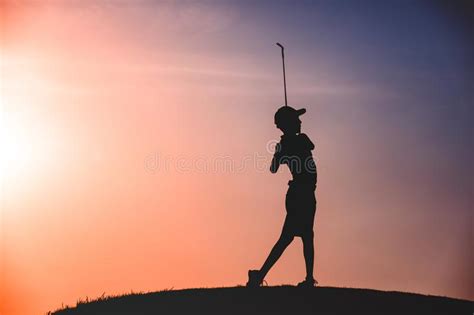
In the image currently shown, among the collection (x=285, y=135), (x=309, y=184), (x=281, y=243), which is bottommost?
(x=281, y=243)

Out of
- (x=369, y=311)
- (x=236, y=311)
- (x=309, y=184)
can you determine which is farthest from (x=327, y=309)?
(x=309, y=184)

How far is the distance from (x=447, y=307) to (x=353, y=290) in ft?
5.58

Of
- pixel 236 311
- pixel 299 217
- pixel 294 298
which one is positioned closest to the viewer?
pixel 236 311

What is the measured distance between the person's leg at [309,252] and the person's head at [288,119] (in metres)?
1.85

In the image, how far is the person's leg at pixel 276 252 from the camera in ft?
A: 43.2

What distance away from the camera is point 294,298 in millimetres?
12172

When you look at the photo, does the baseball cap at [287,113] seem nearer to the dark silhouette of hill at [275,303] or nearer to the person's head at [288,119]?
the person's head at [288,119]

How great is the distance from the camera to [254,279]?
13234mm

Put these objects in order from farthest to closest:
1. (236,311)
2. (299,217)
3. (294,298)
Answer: (299,217)
(294,298)
(236,311)

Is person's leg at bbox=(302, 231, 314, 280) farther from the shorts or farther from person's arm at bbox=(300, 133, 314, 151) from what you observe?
person's arm at bbox=(300, 133, 314, 151)

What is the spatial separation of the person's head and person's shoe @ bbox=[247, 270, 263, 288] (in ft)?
8.29

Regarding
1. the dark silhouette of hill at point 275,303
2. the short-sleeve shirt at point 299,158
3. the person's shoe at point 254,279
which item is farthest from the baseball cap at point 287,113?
the dark silhouette of hill at point 275,303

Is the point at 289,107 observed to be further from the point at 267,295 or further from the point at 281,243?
the point at 267,295

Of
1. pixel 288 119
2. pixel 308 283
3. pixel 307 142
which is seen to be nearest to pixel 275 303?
pixel 308 283
